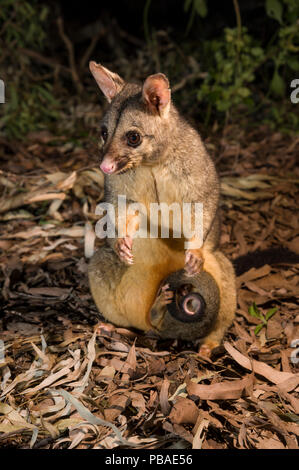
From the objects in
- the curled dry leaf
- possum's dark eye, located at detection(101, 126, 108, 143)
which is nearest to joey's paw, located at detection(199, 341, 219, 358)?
the curled dry leaf

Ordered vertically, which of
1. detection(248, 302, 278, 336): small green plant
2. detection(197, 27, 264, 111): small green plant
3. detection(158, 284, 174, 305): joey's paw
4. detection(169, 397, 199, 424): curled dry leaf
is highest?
detection(197, 27, 264, 111): small green plant

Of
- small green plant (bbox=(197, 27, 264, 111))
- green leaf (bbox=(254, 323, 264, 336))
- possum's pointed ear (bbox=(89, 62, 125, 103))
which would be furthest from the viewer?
small green plant (bbox=(197, 27, 264, 111))

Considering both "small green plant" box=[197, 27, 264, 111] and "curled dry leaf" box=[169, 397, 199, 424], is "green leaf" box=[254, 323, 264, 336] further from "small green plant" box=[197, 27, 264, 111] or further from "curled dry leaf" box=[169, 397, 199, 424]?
"small green plant" box=[197, 27, 264, 111]

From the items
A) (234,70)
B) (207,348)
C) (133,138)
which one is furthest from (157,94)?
(234,70)

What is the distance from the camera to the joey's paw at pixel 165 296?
296 cm

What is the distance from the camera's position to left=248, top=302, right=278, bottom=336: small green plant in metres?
3.12

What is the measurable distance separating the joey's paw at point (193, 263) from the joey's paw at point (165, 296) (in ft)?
0.58

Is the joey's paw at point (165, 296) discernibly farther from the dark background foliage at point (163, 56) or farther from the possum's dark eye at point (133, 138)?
the dark background foliage at point (163, 56)

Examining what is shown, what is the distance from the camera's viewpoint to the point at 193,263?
283 centimetres

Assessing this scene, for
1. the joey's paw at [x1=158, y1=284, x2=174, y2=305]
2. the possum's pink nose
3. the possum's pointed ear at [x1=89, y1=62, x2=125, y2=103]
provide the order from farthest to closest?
the joey's paw at [x1=158, y1=284, x2=174, y2=305], the possum's pointed ear at [x1=89, y1=62, x2=125, y2=103], the possum's pink nose

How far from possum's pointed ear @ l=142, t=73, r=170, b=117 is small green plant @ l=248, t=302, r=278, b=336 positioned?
1395 millimetres

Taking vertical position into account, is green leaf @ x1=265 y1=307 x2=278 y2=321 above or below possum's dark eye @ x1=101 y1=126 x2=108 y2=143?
below

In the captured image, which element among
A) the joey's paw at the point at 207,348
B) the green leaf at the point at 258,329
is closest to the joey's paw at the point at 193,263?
the joey's paw at the point at 207,348
